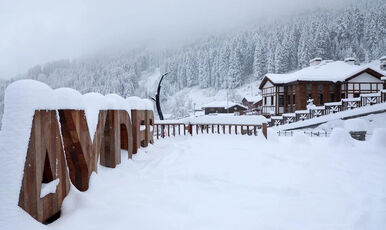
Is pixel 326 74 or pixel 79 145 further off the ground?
pixel 326 74

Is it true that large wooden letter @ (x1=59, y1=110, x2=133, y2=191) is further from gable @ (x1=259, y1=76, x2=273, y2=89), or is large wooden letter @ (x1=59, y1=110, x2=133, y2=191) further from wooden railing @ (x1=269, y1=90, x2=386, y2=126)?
gable @ (x1=259, y1=76, x2=273, y2=89)

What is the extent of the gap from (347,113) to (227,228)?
18629mm

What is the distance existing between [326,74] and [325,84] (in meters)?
1.20

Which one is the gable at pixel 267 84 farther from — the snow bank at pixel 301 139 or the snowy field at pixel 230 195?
the snowy field at pixel 230 195

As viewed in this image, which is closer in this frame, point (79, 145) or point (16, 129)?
point (16, 129)

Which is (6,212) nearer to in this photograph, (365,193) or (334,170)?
(365,193)

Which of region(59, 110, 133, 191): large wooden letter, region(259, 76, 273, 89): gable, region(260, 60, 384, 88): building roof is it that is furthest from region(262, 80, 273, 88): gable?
region(59, 110, 133, 191): large wooden letter

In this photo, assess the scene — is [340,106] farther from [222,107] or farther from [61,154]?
[222,107]

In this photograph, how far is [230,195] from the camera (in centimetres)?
351

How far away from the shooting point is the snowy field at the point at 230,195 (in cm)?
266

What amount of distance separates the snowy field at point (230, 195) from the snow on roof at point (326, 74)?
2344 centimetres

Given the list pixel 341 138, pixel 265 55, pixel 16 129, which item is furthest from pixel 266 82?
pixel 265 55

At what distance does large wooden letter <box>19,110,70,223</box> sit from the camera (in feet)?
7.24

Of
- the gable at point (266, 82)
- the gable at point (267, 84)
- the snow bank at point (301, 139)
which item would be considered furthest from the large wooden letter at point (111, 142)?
the gable at point (267, 84)
